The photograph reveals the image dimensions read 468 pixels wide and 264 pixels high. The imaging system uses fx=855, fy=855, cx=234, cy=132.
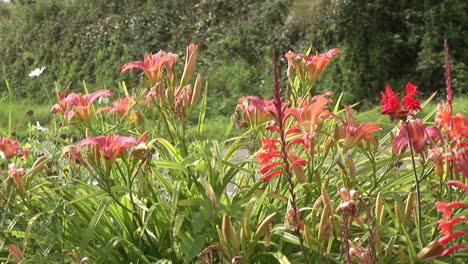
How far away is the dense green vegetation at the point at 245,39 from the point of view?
12.0 meters

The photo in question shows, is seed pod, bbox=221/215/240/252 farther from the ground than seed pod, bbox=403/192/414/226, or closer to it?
farther from the ground

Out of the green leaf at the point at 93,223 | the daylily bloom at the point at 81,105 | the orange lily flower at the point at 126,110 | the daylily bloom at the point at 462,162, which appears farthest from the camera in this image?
the orange lily flower at the point at 126,110

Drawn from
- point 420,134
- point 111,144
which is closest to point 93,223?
point 111,144

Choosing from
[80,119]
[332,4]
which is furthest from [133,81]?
[80,119]

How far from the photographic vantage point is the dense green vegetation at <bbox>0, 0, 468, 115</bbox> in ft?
39.4

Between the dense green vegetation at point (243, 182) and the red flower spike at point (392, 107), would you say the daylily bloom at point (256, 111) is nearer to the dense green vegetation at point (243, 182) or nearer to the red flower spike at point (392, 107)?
the dense green vegetation at point (243, 182)

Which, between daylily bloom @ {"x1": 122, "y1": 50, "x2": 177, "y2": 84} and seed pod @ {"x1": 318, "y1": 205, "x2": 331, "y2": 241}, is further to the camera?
daylily bloom @ {"x1": 122, "y1": 50, "x2": 177, "y2": 84}

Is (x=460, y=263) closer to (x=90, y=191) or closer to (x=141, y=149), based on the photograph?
(x=141, y=149)

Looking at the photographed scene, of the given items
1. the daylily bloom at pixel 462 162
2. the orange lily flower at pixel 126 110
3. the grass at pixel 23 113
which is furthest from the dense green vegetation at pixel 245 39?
the daylily bloom at pixel 462 162

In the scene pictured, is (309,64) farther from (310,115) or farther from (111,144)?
(111,144)

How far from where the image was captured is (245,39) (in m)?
13.5

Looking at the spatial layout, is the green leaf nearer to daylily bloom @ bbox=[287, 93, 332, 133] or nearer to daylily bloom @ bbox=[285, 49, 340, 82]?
daylily bloom @ bbox=[287, 93, 332, 133]

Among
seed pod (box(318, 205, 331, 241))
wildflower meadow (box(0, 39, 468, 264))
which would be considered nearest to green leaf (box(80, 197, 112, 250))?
wildflower meadow (box(0, 39, 468, 264))

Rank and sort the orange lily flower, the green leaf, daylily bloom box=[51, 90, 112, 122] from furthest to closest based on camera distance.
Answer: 1. the orange lily flower
2. daylily bloom box=[51, 90, 112, 122]
3. the green leaf
